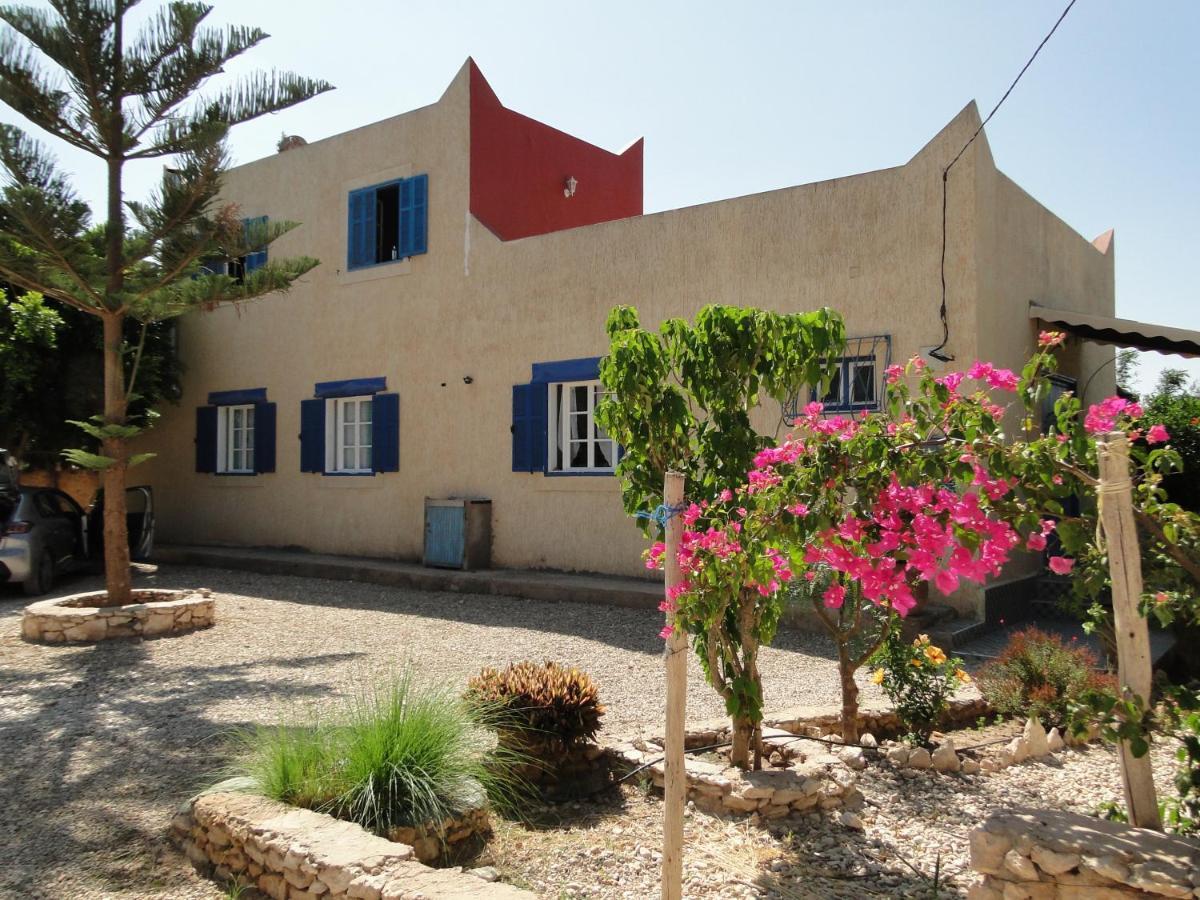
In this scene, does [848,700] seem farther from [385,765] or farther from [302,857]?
[302,857]

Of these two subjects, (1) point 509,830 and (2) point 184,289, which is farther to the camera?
(2) point 184,289

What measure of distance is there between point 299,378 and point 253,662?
760cm

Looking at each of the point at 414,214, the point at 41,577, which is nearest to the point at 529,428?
the point at 414,214

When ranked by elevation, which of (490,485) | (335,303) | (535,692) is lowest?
(535,692)

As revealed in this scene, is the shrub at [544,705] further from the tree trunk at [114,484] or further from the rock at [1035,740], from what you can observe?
the tree trunk at [114,484]

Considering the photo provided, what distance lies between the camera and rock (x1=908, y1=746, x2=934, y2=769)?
4801mm

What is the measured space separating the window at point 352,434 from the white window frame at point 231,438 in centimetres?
214

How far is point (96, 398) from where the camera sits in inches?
514

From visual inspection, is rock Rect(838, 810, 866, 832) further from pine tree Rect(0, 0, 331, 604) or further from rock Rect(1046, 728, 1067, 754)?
pine tree Rect(0, 0, 331, 604)

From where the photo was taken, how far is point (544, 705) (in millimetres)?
4434

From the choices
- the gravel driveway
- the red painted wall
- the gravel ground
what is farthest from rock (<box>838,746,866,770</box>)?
the red painted wall

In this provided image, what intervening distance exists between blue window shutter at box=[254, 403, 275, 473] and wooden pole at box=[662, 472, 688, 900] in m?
12.0

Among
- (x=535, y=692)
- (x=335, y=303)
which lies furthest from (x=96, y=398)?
(x=535, y=692)

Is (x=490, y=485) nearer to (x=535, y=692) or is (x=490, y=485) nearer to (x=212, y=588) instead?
(x=212, y=588)
